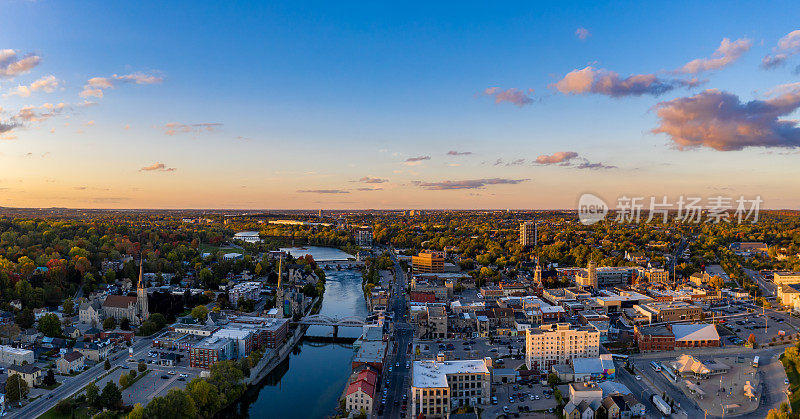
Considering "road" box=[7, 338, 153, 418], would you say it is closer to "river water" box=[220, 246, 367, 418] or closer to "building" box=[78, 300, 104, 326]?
"building" box=[78, 300, 104, 326]

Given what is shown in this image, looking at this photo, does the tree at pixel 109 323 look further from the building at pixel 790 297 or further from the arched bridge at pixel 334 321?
the building at pixel 790 297

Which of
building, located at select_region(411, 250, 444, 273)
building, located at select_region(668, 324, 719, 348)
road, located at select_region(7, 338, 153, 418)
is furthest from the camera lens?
building, located at select_region(411, 250, 444, 273)

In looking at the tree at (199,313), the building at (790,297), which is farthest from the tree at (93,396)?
the building at (790,297)

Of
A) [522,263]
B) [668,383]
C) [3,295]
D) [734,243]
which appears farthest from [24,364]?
[734,243]

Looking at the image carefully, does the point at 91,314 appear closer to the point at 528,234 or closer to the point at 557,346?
the point at 557,346

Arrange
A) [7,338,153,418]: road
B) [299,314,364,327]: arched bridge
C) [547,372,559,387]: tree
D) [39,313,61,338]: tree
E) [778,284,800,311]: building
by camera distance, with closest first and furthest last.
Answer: [7,338,153,418]: road
[547,372,559,387]: tree
[39,313,61,338]: tree
[299,314,364,327]: arched bridge
[778,284,800,311]: building

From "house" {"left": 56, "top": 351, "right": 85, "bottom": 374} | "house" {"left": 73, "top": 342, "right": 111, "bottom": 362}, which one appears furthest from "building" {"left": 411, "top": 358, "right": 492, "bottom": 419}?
"house" {"left": 73, "top": 342, "right": 111, "bottom": 362}

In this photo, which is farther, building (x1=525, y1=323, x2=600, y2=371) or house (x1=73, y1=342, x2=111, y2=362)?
house (x1=73, y1=342, x2=111, y2=362)

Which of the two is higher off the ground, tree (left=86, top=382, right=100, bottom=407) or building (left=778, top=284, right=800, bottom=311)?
building (left=778, top=284, right=800, bottom=311)

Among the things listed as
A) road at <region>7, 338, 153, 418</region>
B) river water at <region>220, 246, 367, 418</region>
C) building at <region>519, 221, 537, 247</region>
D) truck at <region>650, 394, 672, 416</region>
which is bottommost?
river water at <region>220, 246, 367, 418</region>
